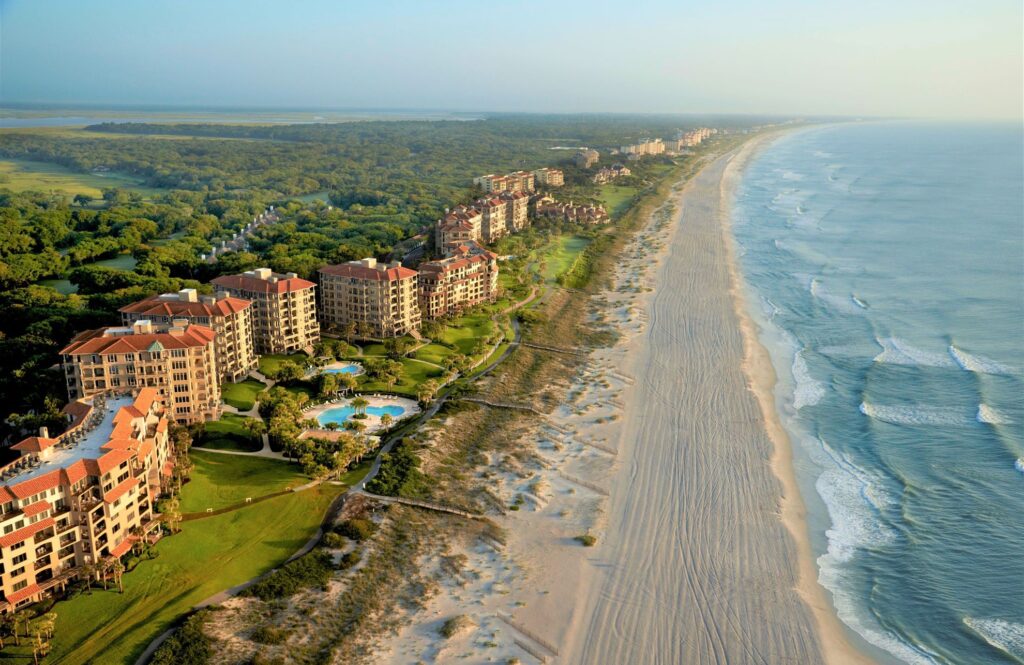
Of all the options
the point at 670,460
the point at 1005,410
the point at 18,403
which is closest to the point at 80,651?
the point at 18,403

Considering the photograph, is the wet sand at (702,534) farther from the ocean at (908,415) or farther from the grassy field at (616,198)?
the grassy field at (616,198)

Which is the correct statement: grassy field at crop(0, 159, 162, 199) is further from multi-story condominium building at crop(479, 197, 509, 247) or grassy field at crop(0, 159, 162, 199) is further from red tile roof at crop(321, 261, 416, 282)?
red tile roof at crop(321, 261, 416, 282)

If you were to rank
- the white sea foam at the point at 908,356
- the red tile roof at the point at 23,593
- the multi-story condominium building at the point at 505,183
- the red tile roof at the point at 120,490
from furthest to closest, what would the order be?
the multi-story condominium building at the point at 505,183 → the white sea foam at the point at 908,356 → the red tile roof at the point at 120,490 → the red tile roof at the point at 23,593

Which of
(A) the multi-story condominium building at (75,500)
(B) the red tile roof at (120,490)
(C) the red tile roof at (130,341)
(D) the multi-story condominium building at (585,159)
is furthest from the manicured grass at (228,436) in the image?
(D) the multi-story condominium building at (585,159)

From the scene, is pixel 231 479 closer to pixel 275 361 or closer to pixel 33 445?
pixel 33 445

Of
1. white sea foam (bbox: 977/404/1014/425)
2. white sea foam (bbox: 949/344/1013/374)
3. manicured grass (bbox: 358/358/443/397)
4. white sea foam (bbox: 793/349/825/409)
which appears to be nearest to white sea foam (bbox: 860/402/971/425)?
white sea foam (bbox: 977/404/1014/425)
